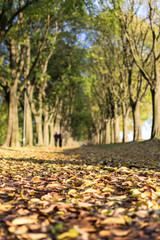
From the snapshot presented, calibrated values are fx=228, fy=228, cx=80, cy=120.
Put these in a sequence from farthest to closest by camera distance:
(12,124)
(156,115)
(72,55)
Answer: (72,55) < (156,115) < (12,124)

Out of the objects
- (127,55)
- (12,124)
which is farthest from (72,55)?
(12,124)

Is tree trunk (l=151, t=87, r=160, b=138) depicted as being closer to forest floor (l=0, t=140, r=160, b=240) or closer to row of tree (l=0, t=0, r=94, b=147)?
row of tree (l=0, t=0, r=94, b=147)

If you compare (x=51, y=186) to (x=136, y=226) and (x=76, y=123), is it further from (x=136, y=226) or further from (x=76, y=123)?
(x=76, y=123)

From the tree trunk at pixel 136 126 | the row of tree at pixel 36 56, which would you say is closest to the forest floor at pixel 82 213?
the row of tree at pixel 36 56

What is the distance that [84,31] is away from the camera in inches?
1082

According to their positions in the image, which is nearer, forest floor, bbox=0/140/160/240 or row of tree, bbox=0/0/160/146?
forest floor, bbox=0/140/160/240

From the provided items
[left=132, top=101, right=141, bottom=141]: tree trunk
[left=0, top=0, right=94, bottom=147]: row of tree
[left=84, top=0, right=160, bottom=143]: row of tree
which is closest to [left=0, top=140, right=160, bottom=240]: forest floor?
[left=0, top=0, right=94, bottom=147]: row of tree

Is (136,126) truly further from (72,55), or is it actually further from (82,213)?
(82,213)

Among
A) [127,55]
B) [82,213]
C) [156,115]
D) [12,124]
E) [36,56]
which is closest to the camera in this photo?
[82,213]

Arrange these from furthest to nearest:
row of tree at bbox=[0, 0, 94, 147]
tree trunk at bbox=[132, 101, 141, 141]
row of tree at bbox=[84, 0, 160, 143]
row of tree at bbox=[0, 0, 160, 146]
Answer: tree trunk at bbox=[132, 101, 141, 141]
row of tree at bbox=[84, 0, 160, 143]
row of tree at bbox=[0, 0, 160, 146]
row of tree at bbox=[0, 0, 94, 147]

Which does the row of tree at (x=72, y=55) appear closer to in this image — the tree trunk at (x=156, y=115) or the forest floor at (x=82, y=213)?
the tree trunk at (x=156, y=115)

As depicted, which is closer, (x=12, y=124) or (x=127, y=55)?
(x=12, y=124)

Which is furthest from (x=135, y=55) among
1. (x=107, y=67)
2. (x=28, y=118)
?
(x=28, y=118)

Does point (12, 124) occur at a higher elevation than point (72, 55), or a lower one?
lower
